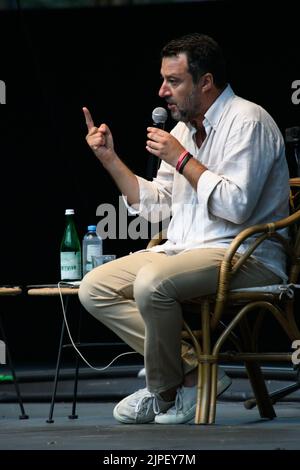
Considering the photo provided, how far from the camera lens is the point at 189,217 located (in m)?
3.51

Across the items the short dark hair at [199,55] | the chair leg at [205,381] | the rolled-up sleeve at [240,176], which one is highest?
the short dark hair at [199,55]

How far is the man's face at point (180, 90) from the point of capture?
11.6 ft

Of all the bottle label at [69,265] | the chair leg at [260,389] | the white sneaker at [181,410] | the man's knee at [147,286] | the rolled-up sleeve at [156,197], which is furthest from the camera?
the bottle label at [69,265]

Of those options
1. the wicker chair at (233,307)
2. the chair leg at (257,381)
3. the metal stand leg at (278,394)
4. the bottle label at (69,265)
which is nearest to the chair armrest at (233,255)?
the wicker chair at (233,307)

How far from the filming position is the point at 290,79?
540 cm

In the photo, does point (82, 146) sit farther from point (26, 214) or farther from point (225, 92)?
point (225, 92)

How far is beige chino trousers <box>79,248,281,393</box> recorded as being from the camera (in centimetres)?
324

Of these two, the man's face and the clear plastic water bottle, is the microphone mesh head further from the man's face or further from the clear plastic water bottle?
the clear plastic water bottle

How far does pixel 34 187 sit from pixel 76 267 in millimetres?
1874

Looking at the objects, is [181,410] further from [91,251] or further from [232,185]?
[91,251]

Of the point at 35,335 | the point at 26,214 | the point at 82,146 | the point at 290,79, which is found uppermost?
the point at 290,79

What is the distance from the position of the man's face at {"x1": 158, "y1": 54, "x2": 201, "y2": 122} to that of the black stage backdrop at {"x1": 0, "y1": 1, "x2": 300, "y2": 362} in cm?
190

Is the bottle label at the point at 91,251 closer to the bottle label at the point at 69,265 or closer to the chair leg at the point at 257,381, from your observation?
the bottle label at the point at 69,265

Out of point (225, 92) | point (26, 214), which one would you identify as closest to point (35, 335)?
point (26, 214)
